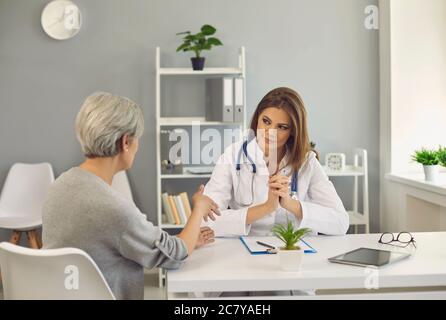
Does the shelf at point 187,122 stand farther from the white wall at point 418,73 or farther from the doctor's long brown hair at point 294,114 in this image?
the doctor's long brown hair at point 294,114

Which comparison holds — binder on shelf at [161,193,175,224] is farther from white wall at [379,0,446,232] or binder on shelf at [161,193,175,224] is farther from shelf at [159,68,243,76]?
white wall at [379,0,446,232]

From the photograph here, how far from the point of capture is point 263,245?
77.4 inches

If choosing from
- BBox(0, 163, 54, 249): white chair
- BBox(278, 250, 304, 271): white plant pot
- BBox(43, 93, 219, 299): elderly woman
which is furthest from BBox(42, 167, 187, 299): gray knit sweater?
BBox(0, 163, 54, 249): white chair

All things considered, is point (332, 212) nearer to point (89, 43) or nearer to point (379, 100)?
point (379, 100)

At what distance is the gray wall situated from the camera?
4105mm

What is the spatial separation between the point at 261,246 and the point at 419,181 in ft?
6.21

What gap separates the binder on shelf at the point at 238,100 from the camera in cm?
386

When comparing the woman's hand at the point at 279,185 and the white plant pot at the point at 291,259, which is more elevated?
the woman's hand at the point at 279,185

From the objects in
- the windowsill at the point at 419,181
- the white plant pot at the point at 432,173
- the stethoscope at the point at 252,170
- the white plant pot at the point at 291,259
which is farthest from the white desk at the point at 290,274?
the white plant pot at the point at 432,173

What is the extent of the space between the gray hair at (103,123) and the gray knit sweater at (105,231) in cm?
8

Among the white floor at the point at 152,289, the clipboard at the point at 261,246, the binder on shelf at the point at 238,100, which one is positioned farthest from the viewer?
the binder on shelf at the point at 238,100

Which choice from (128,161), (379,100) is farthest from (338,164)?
(128,161)

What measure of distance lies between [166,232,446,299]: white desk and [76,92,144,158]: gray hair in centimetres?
39

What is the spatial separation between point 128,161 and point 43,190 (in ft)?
8.54
